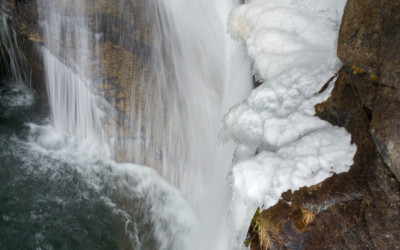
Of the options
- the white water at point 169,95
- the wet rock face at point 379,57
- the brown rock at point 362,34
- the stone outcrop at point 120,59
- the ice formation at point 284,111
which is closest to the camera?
the wet rock face at point 379,57

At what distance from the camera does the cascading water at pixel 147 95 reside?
5.36m

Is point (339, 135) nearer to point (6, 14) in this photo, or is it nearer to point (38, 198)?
point (38, 198)

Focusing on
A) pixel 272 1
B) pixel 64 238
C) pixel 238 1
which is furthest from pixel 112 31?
pixel 64 238

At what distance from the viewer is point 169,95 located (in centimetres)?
553

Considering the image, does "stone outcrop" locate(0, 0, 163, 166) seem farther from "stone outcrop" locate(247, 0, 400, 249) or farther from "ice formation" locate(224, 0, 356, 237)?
"stone outcrop" locate(247, 0, 400, 249)

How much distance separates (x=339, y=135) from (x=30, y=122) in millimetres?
6290

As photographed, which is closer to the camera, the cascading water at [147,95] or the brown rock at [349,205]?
the brown rock at [349,205]

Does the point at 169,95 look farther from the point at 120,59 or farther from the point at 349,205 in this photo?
the point at 349,205

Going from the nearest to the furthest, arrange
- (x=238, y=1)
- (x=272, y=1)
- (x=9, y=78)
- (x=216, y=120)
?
(x=272, y=1)
(x=216, y=120)
(x=238, y=1)
(x=9, y=78)

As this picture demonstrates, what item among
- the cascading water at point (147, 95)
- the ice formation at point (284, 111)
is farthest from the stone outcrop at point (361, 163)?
the cascading water at point (147, 95)

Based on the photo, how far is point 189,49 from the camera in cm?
571

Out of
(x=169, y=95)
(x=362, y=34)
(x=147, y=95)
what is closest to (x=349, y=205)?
(x=362, y=34)

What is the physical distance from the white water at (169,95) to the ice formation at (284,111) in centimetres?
97

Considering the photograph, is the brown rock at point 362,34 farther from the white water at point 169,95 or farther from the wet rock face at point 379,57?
the white water at point 169,95
